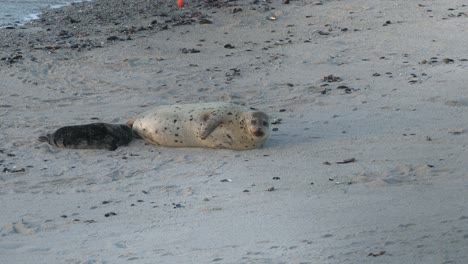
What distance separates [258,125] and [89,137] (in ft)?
4.95

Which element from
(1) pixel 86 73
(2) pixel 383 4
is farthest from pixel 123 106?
(2) pixel 383 4

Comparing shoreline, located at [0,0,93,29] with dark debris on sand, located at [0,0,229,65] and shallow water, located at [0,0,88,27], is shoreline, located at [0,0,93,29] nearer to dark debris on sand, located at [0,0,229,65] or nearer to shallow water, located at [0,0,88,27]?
shallow water, located at [0,0,88,27]

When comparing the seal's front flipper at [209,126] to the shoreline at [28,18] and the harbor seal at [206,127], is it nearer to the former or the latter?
the harbor seal at [206,127]

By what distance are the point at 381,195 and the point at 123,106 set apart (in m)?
4.51

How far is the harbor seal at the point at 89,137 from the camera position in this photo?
26.7 feet

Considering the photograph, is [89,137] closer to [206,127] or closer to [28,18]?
[206,127]

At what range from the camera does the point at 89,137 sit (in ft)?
26.8

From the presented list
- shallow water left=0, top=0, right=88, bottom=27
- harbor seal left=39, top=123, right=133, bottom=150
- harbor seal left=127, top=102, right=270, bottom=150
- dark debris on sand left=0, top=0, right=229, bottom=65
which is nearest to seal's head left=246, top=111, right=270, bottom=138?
harbor seal left=127, top=102, right=270, bottom=150

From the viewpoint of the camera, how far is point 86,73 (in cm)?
1146

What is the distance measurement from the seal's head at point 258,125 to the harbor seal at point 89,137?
1.18m

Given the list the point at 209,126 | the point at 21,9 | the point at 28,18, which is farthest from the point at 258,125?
the point at 21,9

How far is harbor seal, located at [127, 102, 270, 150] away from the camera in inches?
312

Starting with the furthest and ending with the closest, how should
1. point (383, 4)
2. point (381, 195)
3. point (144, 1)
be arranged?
1. point (144, 1)
2. point (383, 4)
3. point (381, 195)

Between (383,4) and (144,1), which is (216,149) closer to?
(383,4)
